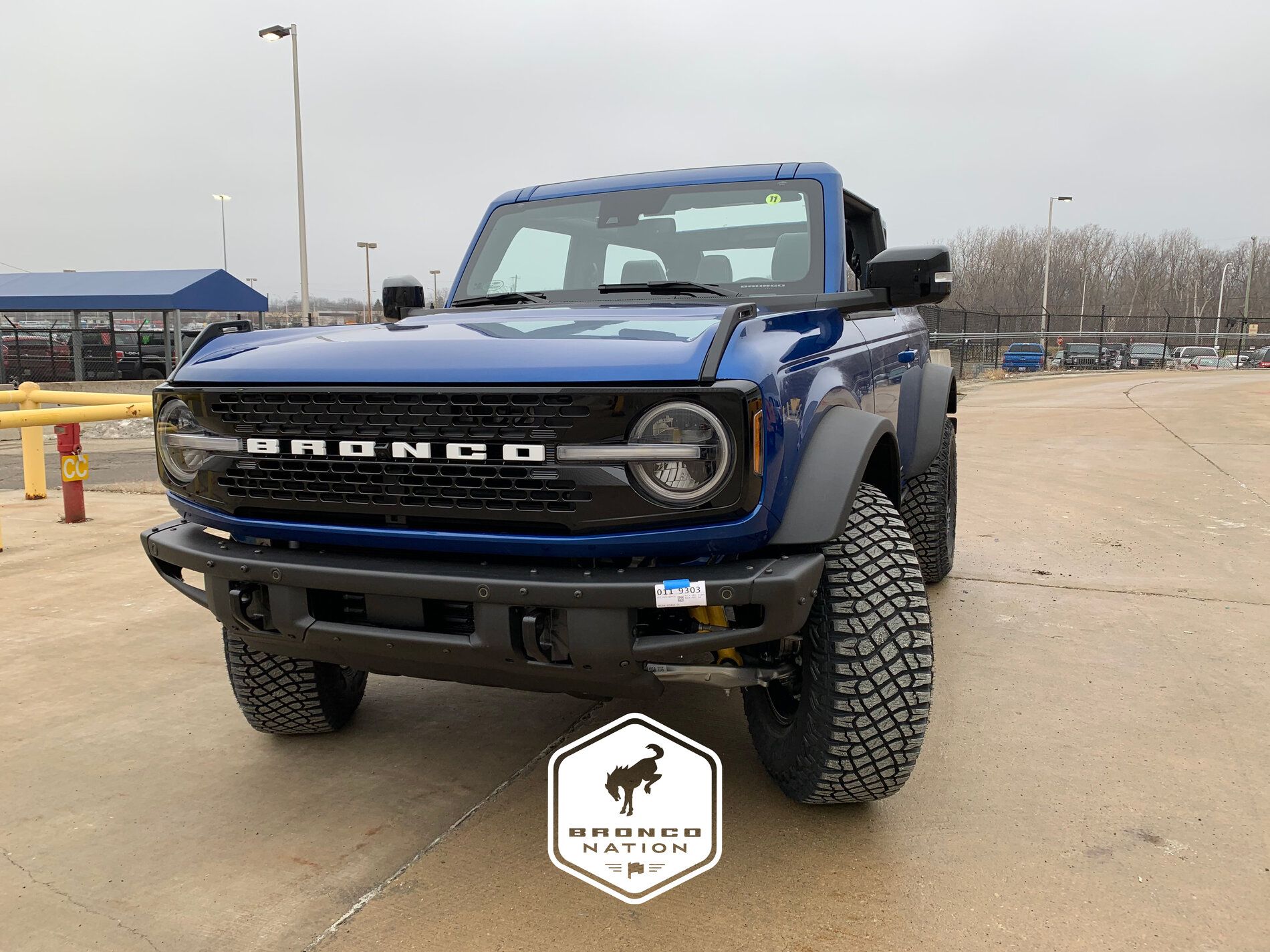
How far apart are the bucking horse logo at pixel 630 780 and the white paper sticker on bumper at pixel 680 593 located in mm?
674

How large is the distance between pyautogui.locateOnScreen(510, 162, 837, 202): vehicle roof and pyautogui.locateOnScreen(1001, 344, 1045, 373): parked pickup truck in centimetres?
3134

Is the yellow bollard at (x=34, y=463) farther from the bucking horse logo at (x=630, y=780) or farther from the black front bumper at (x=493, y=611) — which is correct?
the bucking horse logo at (x=630, y=780)

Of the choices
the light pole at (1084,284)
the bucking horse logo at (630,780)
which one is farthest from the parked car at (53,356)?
the light pole at (1084,284)

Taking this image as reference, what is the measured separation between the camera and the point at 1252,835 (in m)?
2.59

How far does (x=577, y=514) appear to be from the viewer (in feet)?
7.18

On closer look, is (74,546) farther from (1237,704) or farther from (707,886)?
(1237,704)

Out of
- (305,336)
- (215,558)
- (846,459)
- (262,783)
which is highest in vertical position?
(305,336)

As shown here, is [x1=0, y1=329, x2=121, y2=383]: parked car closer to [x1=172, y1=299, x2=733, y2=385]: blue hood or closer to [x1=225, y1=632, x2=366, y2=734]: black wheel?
[x1=225, y1=632, x2=366, y2=734]: black wheel

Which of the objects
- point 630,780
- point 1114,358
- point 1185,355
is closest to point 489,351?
point 630,780

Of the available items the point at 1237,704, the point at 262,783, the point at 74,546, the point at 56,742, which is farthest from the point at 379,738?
the point at 74,546

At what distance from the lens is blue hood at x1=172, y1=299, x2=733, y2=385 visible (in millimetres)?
2172

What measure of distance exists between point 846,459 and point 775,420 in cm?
30

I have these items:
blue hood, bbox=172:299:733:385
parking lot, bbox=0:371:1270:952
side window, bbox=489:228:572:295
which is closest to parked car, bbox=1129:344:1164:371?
parking lot, bbox=0:371:1270:952

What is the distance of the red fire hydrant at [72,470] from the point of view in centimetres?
654
